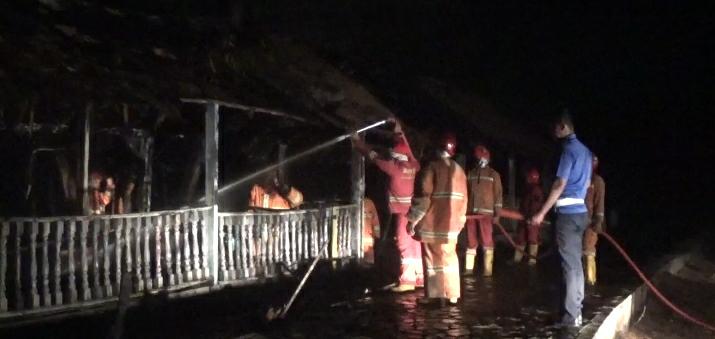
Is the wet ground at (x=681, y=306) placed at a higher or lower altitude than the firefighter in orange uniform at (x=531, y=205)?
lower

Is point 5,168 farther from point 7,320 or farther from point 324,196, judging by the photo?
point 324,196

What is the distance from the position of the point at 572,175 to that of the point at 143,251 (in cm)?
458

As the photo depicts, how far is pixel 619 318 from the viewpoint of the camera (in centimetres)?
979

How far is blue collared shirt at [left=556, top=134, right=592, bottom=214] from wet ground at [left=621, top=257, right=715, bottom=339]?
2.31 m

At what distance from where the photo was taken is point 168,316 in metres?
9.20

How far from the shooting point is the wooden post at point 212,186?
33.6ft

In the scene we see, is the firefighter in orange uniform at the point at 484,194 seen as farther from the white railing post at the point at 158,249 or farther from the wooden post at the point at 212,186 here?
the white railing post at the point at 158,249

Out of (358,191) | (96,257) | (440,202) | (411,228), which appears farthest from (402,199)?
(96,257)

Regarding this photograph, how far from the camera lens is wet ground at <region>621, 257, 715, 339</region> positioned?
1049 centimetres

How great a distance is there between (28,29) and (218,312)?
3610mm

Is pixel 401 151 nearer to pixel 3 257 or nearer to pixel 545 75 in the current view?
pixel 3 257

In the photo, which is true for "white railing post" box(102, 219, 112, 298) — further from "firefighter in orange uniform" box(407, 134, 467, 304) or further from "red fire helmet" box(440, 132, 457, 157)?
"red fire helmet" box(440, 132, 457, 157)

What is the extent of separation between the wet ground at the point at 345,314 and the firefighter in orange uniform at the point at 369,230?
4.98ft

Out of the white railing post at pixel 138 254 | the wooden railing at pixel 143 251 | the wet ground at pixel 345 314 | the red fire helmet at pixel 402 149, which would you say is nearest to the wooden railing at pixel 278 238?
the wooden railing at pixel 143 251
